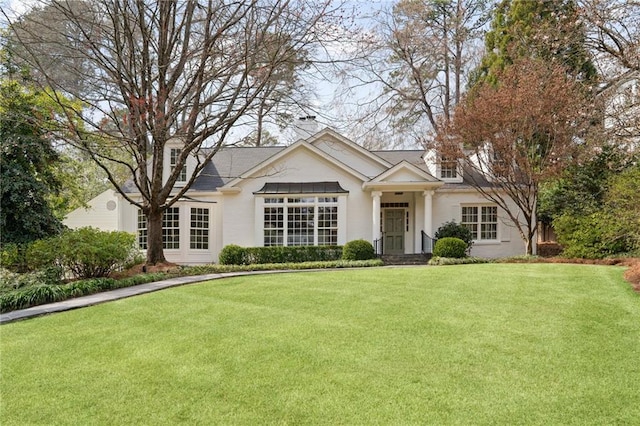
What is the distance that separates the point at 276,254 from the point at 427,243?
6533mm

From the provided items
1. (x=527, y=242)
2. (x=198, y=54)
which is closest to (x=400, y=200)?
(x=527, y=242)

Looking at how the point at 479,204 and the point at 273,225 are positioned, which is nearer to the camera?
the point at 273,225

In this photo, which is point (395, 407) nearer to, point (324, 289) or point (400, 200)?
point (324, 289)

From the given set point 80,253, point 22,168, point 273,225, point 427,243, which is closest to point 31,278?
point 80,253

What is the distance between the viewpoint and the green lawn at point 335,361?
3402mm

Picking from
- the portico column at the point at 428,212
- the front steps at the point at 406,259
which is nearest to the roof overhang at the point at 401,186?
the portico column at the point at 428,212

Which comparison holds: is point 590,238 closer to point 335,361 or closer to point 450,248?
point 450,248

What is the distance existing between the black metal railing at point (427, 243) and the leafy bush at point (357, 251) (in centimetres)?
289

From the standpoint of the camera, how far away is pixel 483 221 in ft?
62.3

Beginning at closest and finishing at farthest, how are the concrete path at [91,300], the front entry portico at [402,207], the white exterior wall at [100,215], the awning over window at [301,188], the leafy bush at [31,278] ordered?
1. the concrete path at [91,300]
2. the leafy bush at [31,278]
3. the front entry portico at [402,207]
4. the awning over window at [301,188]
5. the white exterior wall at [100,215]

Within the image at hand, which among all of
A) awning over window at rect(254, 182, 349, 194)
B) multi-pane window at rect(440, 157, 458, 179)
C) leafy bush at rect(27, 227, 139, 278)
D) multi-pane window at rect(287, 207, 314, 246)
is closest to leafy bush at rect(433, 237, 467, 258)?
multi-pane window at rect(440, 157, 458, 179)

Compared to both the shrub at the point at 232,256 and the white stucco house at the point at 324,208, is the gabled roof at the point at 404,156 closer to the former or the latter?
the white stucco house at the point at 324,208

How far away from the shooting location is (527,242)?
1705cm

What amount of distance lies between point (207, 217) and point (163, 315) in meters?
12.4
